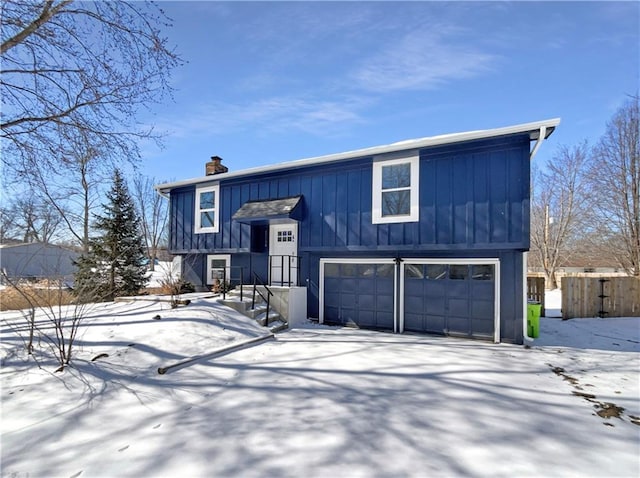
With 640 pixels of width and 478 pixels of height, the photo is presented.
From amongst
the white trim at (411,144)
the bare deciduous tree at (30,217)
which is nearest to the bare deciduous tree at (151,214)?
the bare deciduous tree at (30,217)

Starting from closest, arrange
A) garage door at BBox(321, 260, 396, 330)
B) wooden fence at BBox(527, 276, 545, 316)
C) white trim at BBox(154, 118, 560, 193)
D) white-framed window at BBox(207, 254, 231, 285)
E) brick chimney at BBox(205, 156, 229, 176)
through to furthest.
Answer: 1. white trim at BBox(154, 118, 560, 193)
2. garage door at BBox(321, 260, 396, 330)
3. wooden fence at BBox(527, 276, 545, 316)
4. white-framed window at BBox(207, 254, 231, 285)
5. brick chimney at BBox(205, 156, 229, 176)

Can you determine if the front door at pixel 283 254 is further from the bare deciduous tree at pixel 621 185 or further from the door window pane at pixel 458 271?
the bare deciduous tree at pixel 621 185

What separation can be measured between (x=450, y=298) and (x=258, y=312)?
16.7 ft

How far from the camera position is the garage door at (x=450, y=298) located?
771 cm

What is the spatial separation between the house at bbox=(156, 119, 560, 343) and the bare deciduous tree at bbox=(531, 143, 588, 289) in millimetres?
16915

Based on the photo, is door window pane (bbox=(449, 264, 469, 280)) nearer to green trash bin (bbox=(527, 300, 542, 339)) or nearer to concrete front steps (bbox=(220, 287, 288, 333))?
green trash bin (bbox=(527, 300, 542, 339))

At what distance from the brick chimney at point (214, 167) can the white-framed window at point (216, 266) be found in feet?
10.4

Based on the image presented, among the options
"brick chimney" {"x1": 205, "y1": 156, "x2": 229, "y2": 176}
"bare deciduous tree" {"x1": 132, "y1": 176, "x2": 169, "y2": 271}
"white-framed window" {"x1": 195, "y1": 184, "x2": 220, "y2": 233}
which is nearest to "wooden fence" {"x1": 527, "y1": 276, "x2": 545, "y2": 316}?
"white-framed window" {"x1": 195, "y1": 184, "x2": 220, "y2": 233}

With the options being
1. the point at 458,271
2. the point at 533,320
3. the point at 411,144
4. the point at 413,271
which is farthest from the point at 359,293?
the point at 533,320

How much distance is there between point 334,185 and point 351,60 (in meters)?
3.41

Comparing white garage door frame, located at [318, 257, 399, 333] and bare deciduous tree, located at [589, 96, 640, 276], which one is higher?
bare deciduous tree, located at [589, 96, 640, 276]

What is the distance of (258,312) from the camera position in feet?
28.2

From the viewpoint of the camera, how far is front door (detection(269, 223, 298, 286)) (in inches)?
405

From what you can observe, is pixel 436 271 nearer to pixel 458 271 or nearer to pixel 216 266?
pixel 458 271
